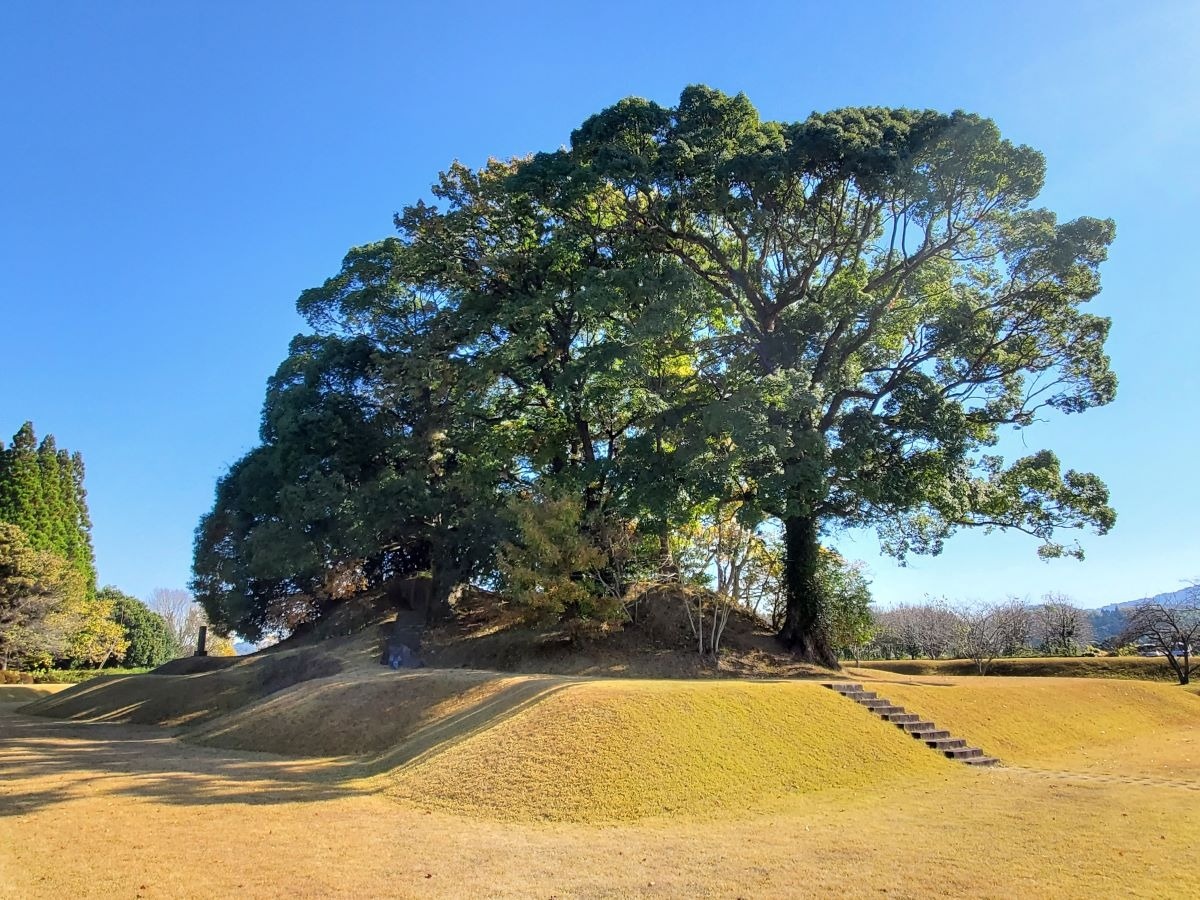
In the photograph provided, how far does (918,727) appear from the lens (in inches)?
614

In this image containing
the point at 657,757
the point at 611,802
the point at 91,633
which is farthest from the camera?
the point at 91,633

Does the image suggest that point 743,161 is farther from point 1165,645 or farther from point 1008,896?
point 1165,645

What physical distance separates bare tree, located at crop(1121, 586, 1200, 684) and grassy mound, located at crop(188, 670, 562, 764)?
84.7 ft

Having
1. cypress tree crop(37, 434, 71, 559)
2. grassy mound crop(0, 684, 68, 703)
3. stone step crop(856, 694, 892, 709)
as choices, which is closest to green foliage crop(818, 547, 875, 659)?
stone step crop(856, 694, 892, 709)

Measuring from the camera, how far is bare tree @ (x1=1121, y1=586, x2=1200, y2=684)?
94.2ft

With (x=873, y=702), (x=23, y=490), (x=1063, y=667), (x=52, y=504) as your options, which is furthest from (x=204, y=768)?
(x=52, y=504)

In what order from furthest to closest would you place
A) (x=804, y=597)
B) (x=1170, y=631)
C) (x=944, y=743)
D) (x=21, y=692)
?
(x=21, y=692) → (x=1170, y=631) → (x=804, y=597) → (x=944, y=743)

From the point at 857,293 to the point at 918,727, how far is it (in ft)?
42.9

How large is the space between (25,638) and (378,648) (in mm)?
25273

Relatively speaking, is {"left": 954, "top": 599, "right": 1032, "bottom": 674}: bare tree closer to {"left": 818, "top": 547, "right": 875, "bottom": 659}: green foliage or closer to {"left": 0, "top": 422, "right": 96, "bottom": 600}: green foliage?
{"left": 818, "top": 547, "right": 875, "bottom": 659}: green foliage

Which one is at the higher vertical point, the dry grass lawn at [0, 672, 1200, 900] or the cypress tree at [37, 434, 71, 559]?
the cypress tree at [37, 434, 71, 559]

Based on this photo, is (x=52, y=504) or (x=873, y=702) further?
(x=52, y=504)

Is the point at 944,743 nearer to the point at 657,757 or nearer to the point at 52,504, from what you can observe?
the point at 657,757

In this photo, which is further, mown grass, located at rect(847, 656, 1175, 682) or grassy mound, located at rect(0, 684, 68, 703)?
grassy mound, located at rect(0, 684, 68, 703)
